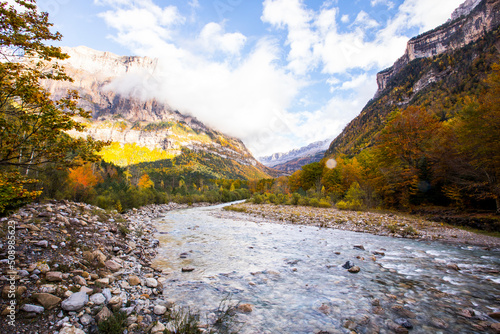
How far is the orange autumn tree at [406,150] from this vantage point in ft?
71.7

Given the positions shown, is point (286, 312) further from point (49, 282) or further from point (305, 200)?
point (305, 200)

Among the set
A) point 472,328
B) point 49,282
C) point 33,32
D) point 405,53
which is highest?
point 405,53

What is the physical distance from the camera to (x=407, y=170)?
21.9 metres

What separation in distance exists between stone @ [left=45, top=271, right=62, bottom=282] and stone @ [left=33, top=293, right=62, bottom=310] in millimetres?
802

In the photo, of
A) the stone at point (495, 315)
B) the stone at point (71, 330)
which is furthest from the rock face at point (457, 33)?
the stone at point (71, 330)

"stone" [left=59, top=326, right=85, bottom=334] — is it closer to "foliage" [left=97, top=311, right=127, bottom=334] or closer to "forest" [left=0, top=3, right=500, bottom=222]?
"foliage" [left=97, top=311, right=127, bottom=334]

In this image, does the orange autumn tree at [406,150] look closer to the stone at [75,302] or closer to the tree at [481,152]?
the tree at [481,152]

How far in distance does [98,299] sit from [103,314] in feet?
2.13

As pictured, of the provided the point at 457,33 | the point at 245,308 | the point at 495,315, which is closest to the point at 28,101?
the point at 245,308

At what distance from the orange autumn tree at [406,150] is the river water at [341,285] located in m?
13.8

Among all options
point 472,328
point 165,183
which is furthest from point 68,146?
point 165,183

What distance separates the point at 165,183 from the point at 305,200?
6471 centimetres

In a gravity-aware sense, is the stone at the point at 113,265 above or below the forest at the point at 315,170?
below

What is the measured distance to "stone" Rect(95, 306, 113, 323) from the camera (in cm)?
357
